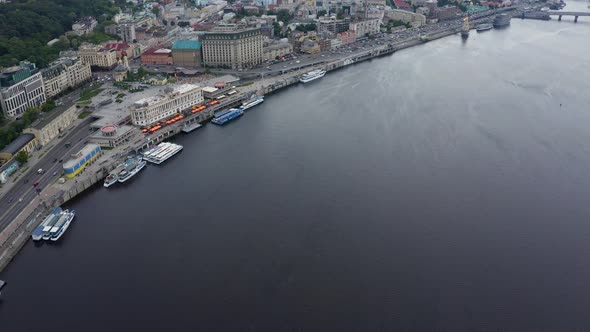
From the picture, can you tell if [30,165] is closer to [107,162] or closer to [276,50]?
[107,162]

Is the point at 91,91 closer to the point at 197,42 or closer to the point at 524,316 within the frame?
the point at 197,42

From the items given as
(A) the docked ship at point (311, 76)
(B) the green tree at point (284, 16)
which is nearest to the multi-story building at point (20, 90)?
(A) the docked ship at point (311, 76)

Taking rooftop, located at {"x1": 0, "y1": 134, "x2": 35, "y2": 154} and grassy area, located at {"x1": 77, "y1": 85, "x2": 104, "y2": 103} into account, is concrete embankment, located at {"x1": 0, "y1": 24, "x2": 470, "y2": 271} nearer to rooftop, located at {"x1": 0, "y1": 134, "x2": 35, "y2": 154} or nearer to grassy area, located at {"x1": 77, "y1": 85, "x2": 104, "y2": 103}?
rooftop, located at {"x1": 0, "y1": 134, "x2": 35, "y2": 154}

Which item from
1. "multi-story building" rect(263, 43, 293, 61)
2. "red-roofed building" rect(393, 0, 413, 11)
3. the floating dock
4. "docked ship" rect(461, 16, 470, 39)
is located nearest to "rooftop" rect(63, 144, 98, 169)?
the floating dock

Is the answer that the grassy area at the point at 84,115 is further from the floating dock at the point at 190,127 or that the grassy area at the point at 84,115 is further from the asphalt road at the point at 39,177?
the floating dock at the point at 190,127

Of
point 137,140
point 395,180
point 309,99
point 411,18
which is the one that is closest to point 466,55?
point 411,18
